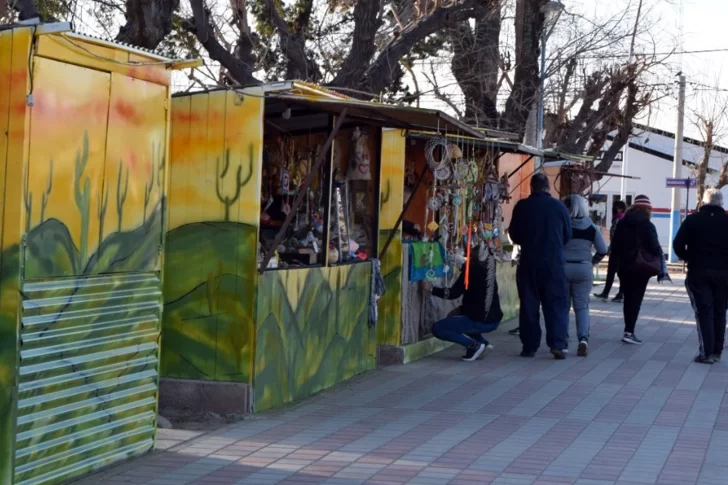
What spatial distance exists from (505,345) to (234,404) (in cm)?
572

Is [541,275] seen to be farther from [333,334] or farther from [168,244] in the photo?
[168,244]

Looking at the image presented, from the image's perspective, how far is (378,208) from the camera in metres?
11.0

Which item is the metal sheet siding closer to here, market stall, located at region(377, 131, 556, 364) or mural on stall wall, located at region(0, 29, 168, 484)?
mural on stall wall, located at region(0, 29, 168, 484)

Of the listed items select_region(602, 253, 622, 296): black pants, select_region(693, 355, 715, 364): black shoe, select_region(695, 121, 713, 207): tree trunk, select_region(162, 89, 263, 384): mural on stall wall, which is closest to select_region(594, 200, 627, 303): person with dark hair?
select_region(602, 253, 622, 296): black pants

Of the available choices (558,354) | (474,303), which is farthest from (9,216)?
(558,354)

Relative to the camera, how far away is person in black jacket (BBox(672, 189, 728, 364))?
11.5m

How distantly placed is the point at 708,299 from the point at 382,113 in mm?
4480

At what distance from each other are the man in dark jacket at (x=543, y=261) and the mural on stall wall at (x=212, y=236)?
4533 mm

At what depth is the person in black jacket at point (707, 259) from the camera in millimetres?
11461

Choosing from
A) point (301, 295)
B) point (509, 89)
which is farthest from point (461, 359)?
point (509, 89)

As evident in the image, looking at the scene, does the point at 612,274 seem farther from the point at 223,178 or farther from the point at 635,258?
the point at 223,178

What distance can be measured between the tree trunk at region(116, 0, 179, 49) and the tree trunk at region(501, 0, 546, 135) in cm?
983

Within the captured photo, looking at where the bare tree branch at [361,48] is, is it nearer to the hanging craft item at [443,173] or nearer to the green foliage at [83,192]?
the hanging craft item at [443,173]

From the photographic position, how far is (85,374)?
6270mm
